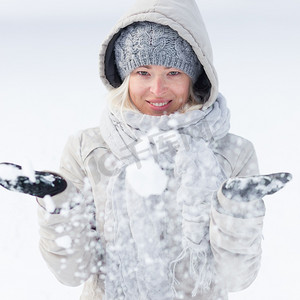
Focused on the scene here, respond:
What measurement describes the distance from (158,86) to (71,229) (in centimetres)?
48

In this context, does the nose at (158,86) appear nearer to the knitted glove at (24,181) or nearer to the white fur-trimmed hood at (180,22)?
the white fur-trimmed hood at (180,22)

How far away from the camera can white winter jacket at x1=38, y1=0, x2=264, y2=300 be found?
1198mm

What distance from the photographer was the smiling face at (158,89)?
4.45 feet

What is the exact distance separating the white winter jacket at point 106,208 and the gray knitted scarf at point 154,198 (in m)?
0.05

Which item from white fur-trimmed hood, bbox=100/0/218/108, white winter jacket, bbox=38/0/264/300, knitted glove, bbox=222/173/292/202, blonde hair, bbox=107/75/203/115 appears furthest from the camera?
blonde hair, bbox=107/75/203/115

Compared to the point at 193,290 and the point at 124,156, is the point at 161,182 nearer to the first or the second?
the point at 124,156

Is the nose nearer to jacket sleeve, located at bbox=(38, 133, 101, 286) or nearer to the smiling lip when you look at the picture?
the smiling lip

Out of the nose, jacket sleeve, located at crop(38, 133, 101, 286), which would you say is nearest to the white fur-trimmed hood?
the nose

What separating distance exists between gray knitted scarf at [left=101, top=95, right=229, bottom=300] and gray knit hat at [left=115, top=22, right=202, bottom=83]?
0.51ft

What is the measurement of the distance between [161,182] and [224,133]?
0.85 ft

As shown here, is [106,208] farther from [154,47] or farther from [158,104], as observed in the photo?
[154,47]

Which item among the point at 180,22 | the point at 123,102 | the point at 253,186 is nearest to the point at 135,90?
the point at 123,102

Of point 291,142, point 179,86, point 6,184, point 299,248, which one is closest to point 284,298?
point 299,248

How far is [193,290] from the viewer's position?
1.36 metres
